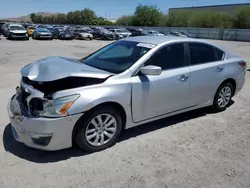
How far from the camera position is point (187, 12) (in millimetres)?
63188

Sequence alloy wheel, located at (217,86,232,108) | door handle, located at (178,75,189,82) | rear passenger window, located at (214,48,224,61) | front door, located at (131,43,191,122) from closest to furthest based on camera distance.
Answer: front door, located at (131,43,191,122) → door handle, located at (178,75,189,82) → rear passenger window, located at (214,48,224,61) → alloy wheel, located at (217,86,232,108)

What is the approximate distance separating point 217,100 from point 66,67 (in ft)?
10.1

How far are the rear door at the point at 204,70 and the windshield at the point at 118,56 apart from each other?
0.97 meters

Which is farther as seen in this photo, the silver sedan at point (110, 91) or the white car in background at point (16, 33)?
the white car in background at point (16, 33)

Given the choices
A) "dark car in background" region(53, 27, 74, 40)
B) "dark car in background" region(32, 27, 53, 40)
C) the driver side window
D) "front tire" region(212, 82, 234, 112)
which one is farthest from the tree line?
the driver side window

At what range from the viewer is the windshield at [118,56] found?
3.88m

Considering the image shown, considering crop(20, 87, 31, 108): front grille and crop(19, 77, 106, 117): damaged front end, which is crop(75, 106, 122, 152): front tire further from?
crop(20, 87, 31, 108): front grille

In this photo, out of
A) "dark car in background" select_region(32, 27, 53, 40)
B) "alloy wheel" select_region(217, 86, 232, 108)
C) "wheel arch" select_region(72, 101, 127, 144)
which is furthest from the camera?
"dark car in background" select_region(32, 27, 53, 40)

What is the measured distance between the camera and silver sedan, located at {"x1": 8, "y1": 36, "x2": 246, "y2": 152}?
3.15 meters

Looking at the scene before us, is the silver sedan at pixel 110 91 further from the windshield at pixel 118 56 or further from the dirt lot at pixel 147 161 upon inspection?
the dirt lot at pixel 147 161

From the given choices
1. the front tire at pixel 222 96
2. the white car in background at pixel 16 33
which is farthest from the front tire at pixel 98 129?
the white car in background at pixel 16 33

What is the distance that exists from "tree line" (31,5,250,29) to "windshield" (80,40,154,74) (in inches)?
1994

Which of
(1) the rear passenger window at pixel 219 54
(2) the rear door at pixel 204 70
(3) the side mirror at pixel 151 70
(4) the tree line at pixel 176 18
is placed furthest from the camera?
(4) the tree line at pixel 176 18

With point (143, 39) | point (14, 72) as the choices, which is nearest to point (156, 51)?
point (143, 39)
